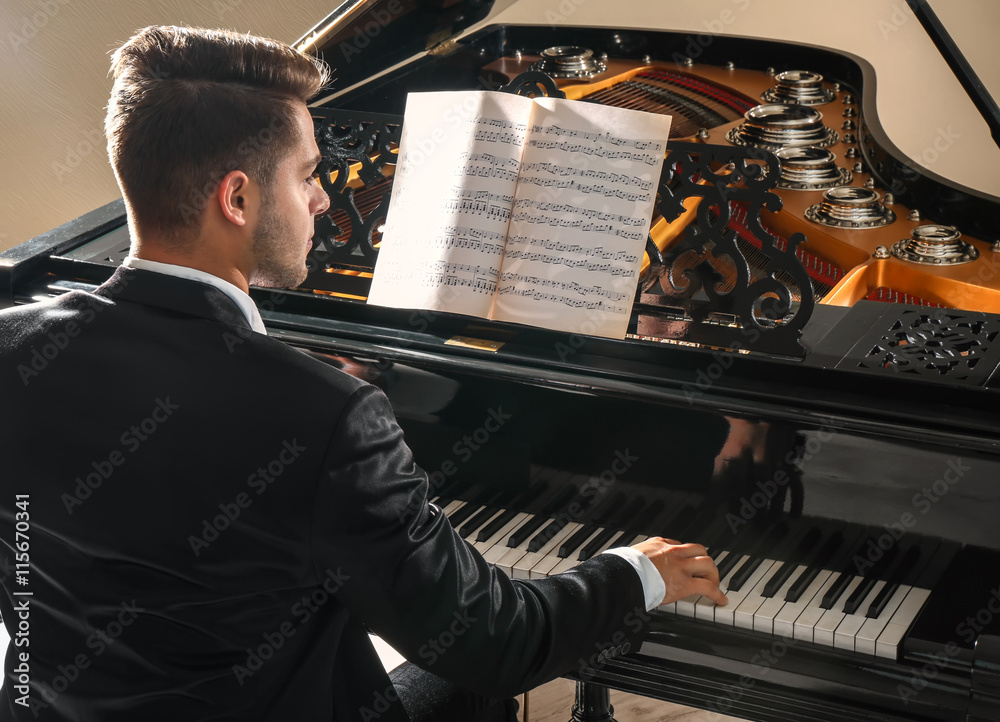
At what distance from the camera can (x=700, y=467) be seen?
211 centimetres

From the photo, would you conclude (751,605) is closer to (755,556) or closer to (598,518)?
(755,556)

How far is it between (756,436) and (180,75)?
4.05ft

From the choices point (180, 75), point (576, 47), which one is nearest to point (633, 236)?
point (180, 75)

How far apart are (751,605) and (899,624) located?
261mm

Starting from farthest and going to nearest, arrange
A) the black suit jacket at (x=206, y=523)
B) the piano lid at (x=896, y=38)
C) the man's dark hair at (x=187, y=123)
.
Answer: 1. the piano lid at (x=896, y=38)
2. the man's dark hair at (x=187, y=123)
3. the black suit jacket at (x=206, y=523)

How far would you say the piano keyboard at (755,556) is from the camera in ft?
6.24

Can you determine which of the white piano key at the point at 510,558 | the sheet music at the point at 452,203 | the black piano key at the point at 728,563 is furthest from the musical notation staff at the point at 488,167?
the black piano key at the point at 728,563

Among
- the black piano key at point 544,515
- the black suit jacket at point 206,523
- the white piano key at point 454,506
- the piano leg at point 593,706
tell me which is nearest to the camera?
the black suit jacket at point 206,523

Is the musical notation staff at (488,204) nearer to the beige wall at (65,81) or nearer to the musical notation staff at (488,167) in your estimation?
the musical notation staff at (488,167)

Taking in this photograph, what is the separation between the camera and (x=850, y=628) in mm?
1868

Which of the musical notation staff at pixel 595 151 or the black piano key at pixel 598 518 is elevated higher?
the musical notation staff at pixel 595 151

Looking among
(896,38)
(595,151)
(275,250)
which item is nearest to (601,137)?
(595,151)

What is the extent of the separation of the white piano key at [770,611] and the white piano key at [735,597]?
41 mm

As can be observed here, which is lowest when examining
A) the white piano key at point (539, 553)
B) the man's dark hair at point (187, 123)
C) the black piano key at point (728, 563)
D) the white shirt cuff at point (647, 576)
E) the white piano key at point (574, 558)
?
the white piano key at point (539, 553)
